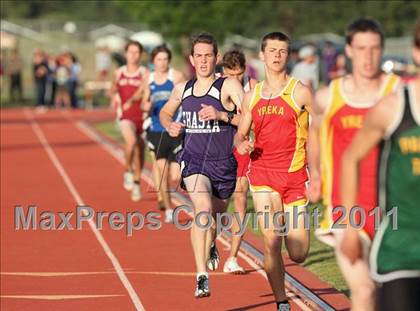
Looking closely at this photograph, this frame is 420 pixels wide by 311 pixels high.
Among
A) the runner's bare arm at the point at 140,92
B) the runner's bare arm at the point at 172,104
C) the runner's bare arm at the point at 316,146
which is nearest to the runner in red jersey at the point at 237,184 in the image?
the runner's bare arm at the point at 172,104

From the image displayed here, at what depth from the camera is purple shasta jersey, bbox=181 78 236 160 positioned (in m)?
10.5

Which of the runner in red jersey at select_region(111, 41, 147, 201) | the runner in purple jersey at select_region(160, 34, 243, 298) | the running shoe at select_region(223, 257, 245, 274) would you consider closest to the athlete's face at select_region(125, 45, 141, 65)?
the runner in red jersey at select_region(111, 41, 147, 201)

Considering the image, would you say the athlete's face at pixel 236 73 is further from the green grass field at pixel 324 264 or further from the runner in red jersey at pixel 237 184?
the green grass field at pixel 324 264

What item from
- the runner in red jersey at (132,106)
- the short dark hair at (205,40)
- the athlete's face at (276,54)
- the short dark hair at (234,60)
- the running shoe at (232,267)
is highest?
the short dark hair at (205,40)

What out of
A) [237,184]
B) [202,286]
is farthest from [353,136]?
[237,184]

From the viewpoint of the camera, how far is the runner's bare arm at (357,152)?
19.9 ft

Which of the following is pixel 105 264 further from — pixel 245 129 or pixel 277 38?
pixel 277 38

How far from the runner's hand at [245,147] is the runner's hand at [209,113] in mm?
780

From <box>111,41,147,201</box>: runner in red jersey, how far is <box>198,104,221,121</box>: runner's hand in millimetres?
7456

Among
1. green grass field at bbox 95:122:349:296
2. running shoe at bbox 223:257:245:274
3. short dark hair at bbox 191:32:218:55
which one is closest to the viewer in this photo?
short dark hair at bbox 191:32:218:55

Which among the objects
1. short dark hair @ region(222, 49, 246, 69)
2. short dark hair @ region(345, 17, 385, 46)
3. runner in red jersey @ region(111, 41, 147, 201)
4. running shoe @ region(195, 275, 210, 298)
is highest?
short dark hair @ region(345, 17, 385, 46)

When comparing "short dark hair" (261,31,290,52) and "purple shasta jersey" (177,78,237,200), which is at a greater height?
"short dark hair" (261,31,290,52)

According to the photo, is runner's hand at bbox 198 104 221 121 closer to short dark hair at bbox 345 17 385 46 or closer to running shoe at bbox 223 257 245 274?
running shoe at bbox 223 257 245 274

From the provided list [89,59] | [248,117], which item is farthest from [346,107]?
[89,59]
